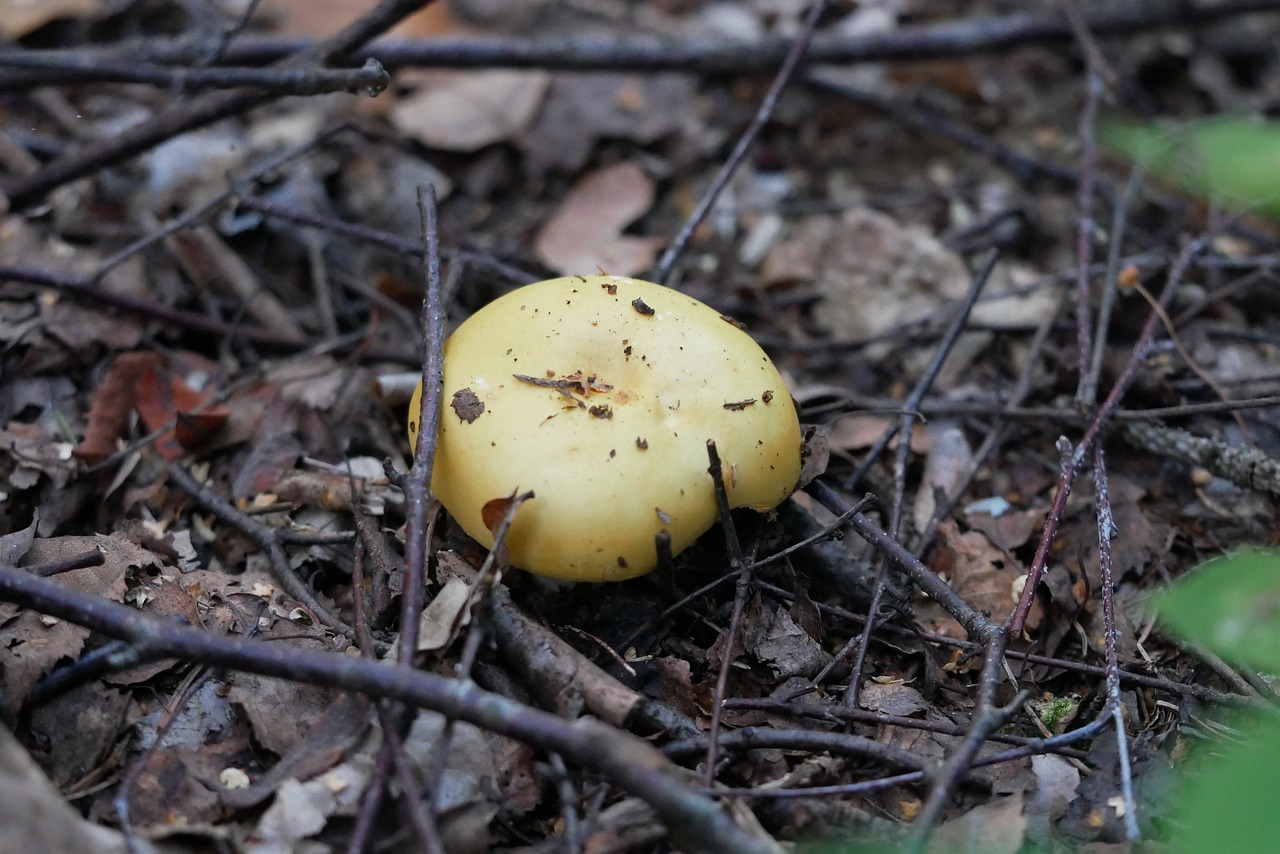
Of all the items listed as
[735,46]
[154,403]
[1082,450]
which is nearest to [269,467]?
[154,403]

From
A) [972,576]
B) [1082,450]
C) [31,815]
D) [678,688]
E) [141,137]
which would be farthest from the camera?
[141,137]

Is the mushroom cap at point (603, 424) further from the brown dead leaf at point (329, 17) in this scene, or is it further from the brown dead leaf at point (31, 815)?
the brown dead leaf at point (329, 17)

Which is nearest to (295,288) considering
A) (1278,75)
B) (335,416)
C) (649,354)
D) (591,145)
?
(335,416)

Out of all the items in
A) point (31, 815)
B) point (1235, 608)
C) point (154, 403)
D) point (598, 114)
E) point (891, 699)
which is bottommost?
point (891, 699)

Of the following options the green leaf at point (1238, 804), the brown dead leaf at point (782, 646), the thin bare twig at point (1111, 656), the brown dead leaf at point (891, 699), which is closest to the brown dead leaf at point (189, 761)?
the brown dead leaf at point (782, 646)

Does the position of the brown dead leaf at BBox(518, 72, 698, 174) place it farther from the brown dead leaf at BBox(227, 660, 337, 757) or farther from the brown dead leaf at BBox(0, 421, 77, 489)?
the brown dead leaf at BBox(227, 660, 337, 757)

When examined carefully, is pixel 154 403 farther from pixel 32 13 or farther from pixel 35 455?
pixel 32 13

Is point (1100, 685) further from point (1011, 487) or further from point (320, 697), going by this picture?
point (320, 697)

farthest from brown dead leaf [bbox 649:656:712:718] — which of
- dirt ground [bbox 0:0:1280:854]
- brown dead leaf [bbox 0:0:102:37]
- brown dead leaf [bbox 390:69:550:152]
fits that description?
brown dead leaf [bbox 0:0:102:37]
